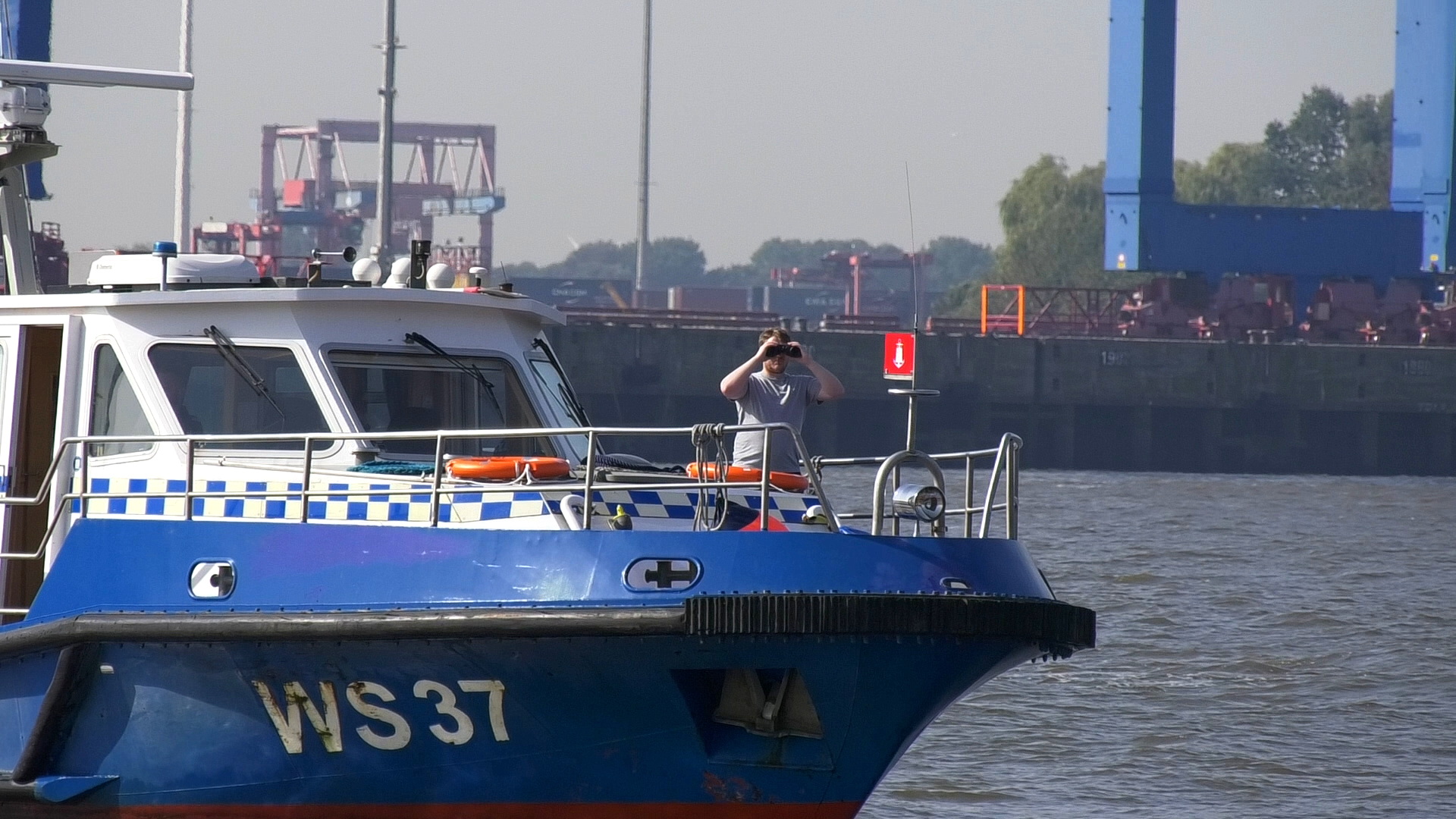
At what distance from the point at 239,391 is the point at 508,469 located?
1208 millimetres

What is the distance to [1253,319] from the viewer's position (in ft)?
137

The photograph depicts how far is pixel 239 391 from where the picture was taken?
23.8ft

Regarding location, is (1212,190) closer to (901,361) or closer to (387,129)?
(387,129)

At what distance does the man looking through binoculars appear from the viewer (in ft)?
24.0

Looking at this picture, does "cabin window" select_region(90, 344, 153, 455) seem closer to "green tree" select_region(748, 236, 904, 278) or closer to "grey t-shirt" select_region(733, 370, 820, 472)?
"grey t-shirt" select_region(733, 370, 820, 472)

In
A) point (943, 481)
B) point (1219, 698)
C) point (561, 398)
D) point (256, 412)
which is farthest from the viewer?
point (1219, 698)

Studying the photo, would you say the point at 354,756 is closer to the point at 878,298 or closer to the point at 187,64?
the point at 187,64

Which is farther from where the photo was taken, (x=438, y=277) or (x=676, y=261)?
(x=676, y=261)

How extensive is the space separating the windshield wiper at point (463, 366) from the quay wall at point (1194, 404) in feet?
93.0

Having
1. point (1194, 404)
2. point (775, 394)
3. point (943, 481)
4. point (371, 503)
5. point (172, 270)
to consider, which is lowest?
point (1194, 404)

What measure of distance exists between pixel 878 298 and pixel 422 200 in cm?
2404

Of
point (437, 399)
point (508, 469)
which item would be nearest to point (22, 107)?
point (437, 399)

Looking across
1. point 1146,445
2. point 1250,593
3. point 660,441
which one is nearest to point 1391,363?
point 1146,445

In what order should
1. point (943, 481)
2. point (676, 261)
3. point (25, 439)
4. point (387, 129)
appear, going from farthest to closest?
point (676, 261) → point (387, 129) → point (25, 439) → point (943, 481)
